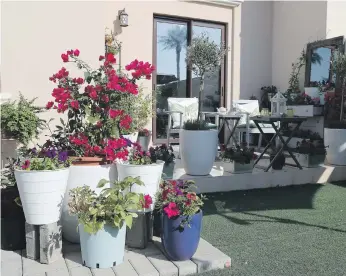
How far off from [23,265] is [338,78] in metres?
5.25

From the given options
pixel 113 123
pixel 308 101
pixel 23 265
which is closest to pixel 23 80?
pixel 113 123

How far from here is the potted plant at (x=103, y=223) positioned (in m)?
2.02

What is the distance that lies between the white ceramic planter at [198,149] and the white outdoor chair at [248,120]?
1506mm

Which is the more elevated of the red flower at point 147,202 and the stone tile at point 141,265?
the red flower at point 147,202

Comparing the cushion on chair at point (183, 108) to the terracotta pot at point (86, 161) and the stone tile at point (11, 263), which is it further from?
the stone tile at point (11, 263)

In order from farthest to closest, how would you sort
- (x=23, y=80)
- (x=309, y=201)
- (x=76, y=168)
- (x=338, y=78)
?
(x=338, y=78) → (x=23, y=80) → (x=309, y=201) → (x=76, y=168)

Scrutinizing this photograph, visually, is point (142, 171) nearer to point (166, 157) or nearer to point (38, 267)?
point (38, 267)

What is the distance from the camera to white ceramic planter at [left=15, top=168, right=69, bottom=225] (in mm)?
1998

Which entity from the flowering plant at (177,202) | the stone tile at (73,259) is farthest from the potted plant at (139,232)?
the stone tile at (73,259)

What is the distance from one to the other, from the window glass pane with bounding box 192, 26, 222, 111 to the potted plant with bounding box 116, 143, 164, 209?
14.3 feet

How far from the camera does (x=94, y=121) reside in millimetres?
2391

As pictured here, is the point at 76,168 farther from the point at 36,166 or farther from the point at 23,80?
the point at 23,80

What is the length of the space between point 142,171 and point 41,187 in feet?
1.97

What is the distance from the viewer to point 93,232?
1988 millimetres
